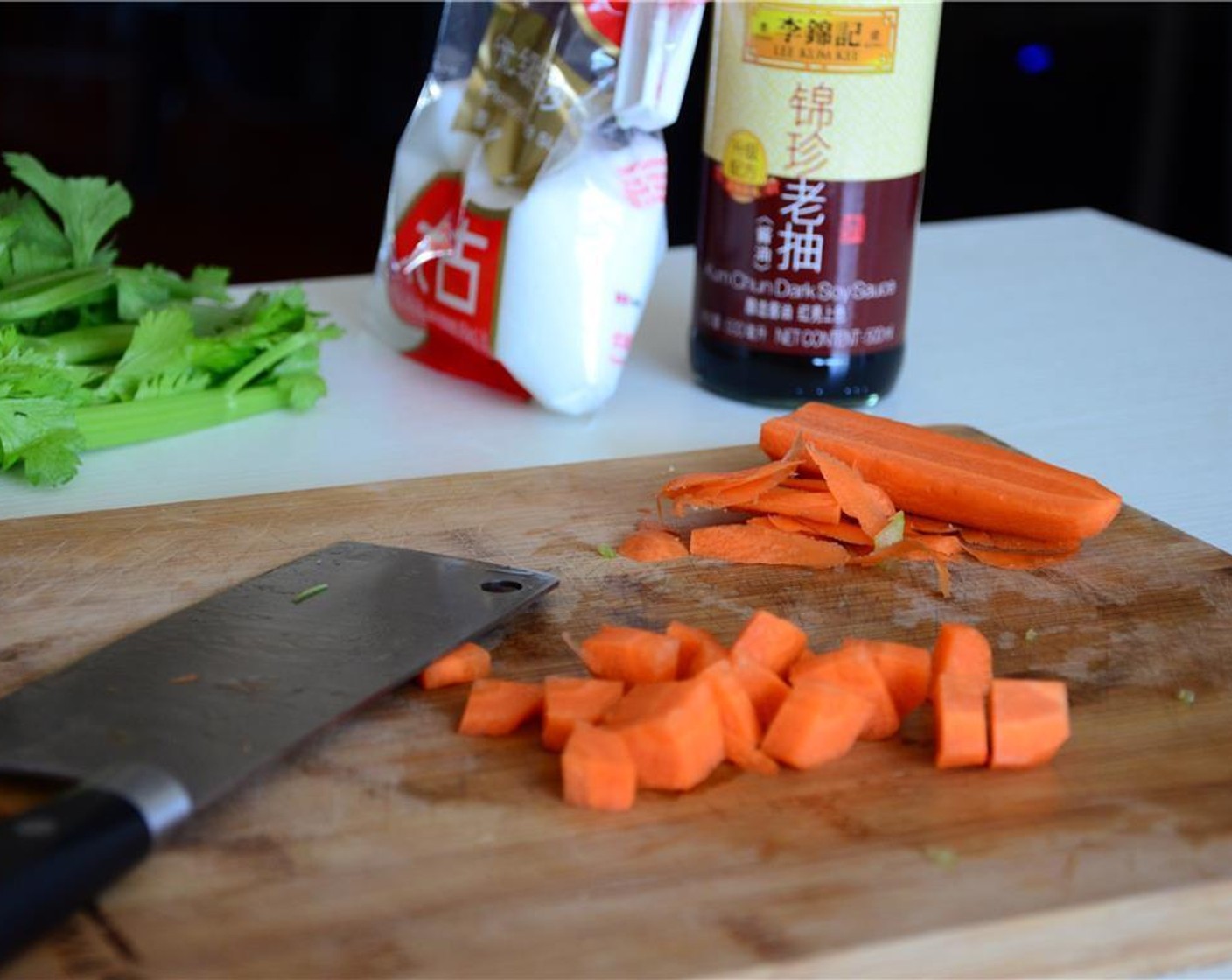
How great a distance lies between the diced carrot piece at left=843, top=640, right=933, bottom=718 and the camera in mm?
1006

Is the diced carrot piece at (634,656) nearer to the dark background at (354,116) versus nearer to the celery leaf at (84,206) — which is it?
the celery leaf at (84,206)

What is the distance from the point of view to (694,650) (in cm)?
103

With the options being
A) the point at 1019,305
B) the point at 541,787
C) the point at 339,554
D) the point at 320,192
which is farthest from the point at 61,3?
the point at 541,787

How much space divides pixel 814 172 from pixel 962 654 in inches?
21.1

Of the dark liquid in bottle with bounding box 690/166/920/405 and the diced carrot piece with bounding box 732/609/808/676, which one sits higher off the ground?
the dark liquid in bottle with bounding box 690/166/920/405

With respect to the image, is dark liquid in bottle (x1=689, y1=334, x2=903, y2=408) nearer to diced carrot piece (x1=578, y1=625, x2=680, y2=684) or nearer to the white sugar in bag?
the white sugar in bag

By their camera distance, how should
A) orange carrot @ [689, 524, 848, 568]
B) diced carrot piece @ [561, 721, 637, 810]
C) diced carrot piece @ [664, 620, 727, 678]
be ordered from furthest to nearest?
orange carrot @ [689, 524, 848, 568] → diced carrot piece @ [664, 620, 727, 678] → diced carrot piece @ [561, 721, 637, 810]

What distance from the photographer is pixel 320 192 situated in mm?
3357

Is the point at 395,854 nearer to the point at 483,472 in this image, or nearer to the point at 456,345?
the point at 483,472

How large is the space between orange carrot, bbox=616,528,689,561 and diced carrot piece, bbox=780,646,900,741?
0.25 meters

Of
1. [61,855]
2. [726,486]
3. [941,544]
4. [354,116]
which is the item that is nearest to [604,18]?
[726,486]

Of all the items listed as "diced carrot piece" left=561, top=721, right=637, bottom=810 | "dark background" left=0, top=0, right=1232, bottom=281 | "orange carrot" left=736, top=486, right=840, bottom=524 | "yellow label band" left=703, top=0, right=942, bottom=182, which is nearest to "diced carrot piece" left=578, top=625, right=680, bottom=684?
"diced carrot piece" left=561, top=721, right=637, bottom=810

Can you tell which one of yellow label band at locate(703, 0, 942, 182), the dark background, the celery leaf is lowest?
the dark background

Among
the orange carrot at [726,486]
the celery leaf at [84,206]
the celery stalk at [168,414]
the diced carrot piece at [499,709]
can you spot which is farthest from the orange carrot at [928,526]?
the celery leaf at [84,206]
